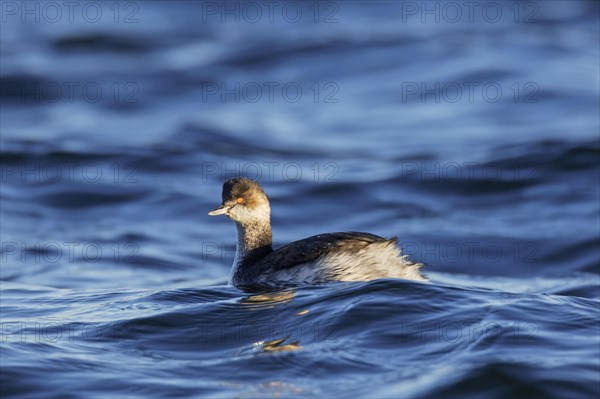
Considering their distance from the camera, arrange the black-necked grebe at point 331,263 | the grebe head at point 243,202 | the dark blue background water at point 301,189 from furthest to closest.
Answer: the grebe head at point 243,202 < the black-necked grebe at point 331,263 < the dark blue background water at point 301,189

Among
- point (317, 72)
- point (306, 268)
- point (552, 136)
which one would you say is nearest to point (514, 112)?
point (552, 136)

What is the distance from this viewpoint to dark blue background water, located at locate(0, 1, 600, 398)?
25.5 feet

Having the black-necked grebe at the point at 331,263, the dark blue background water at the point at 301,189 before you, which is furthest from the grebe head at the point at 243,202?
the dark blue background water at the point at 301,189

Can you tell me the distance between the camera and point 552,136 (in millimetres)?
18031

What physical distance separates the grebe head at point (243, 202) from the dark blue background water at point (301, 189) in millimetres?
868

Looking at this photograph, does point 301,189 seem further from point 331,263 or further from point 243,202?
point 331,263

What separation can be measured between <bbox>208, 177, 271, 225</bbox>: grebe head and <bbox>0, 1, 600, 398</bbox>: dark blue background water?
Result: 34.2 inches

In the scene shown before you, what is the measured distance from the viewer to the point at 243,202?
1052cm

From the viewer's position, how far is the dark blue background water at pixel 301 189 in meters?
7.77

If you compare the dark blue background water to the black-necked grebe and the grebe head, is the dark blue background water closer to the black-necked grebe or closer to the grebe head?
the black-necked grebe

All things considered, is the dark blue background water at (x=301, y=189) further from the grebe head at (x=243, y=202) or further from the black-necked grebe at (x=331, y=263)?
the grebe head at (x=243, y=202)

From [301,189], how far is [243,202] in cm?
644

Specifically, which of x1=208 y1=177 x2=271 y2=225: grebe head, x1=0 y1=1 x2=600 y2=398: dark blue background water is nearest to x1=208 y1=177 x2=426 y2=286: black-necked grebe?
x1=0 y1=1 x2=600 y2=398: dark blue background water

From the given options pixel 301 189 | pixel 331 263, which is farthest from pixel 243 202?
pixel 301 189
